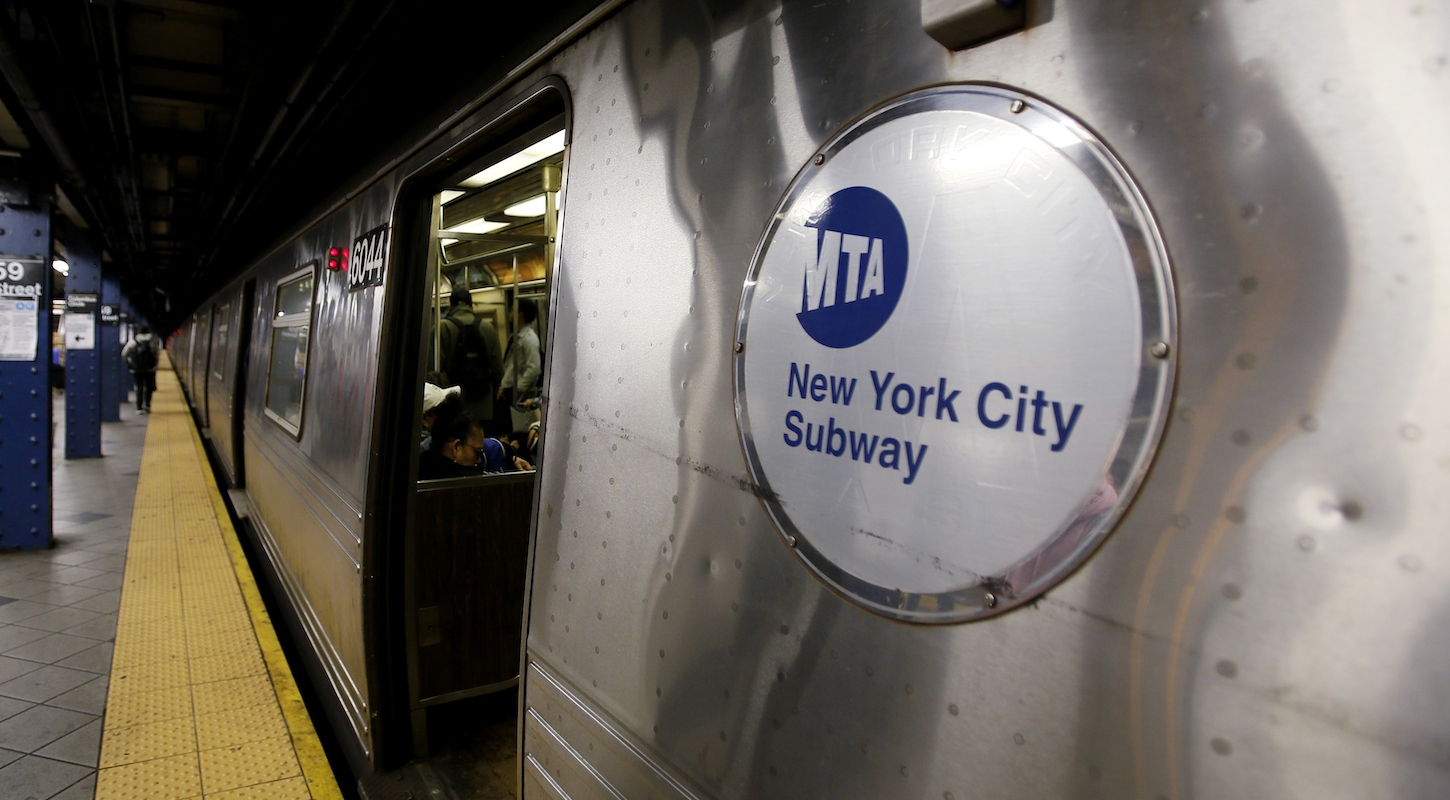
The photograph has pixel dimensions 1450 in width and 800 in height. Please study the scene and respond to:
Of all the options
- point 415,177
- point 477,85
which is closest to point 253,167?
point 415,177

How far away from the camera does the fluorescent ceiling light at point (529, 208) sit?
4.75 m

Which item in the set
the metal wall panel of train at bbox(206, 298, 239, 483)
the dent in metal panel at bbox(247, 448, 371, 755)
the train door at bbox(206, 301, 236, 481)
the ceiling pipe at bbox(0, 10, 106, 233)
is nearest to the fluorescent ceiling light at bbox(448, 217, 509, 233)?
the ceiling pipe at bbox(0, 10, 106, 233)

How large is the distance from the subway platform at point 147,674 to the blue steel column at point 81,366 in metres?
3.68

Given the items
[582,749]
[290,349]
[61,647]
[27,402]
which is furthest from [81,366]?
[582,749]

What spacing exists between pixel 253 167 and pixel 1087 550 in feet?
18.3

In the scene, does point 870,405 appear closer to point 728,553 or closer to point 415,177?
point 728,553

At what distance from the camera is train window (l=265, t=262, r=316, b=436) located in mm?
4504

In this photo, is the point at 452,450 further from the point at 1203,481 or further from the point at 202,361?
the point at 202,361

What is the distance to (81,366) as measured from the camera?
961 cm

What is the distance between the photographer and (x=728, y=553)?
3.94 feet

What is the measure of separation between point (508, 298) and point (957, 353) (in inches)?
248

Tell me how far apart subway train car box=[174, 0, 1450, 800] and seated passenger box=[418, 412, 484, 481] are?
181 cm

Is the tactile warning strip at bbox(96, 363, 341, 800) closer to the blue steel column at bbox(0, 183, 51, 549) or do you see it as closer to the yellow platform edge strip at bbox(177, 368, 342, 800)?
the yellow platform edge strip at bbox(177, 368, 342, 800)

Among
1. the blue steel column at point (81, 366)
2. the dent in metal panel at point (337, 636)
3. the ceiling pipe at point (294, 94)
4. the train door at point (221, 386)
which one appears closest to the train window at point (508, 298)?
the ceiling pipe at point (294, 94)
